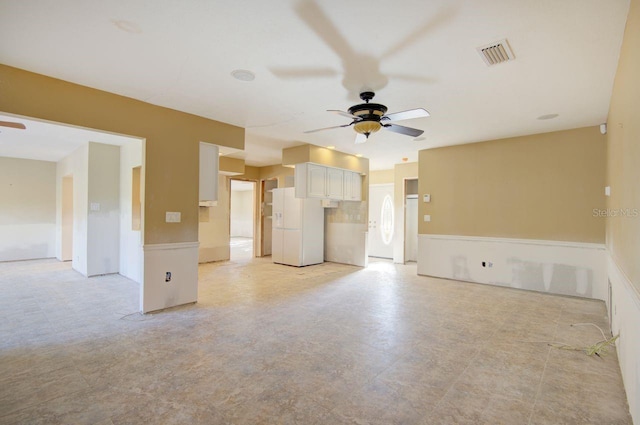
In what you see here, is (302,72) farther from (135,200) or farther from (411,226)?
(411,226)

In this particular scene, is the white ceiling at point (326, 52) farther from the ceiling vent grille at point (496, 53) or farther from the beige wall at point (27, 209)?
the beige wall at point (27, 209)

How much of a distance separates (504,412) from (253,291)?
3666 mm

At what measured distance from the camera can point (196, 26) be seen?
2221 millimetres

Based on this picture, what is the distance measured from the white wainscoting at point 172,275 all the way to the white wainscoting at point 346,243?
13.5ft

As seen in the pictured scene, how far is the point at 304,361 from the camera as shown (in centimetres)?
259

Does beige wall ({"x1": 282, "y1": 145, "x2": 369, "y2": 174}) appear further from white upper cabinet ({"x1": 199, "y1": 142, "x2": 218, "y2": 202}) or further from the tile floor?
the tile floor

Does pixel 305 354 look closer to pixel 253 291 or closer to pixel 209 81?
pixel 253 291

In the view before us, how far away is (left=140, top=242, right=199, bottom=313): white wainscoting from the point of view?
377cm

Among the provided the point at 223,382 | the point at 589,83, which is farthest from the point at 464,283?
the point at 223,382

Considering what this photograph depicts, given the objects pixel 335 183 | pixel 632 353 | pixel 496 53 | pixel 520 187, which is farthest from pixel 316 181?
pixel 632 353

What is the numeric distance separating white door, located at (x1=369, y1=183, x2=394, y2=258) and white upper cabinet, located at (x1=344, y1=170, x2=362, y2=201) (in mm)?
1638

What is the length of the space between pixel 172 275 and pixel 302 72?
2965 mm

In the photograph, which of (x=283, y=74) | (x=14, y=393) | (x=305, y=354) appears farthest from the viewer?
(x=283, y=74)

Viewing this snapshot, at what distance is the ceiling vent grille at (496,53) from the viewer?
242 cm
